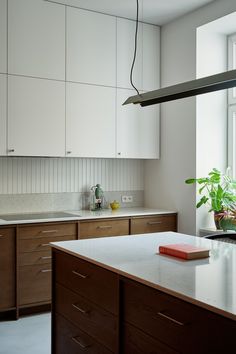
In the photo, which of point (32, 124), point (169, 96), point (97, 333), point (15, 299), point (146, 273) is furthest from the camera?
point (32, 124)

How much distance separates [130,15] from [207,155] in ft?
5.31

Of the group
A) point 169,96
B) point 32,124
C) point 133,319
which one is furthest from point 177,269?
point 32,124

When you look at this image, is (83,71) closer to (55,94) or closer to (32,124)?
(55,94)

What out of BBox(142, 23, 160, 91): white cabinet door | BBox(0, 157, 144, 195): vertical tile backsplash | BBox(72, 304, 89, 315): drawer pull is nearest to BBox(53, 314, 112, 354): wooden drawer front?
BBox(72, 304, 89, 315): drawer pull

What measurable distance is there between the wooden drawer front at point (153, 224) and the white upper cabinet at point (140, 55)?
4.50 ft

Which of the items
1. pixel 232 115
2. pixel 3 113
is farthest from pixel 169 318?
pixel 232 115

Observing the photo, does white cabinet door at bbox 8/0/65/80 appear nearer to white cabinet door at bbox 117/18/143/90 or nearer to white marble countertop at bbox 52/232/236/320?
white cabinet door at bbox 117/18/143/90

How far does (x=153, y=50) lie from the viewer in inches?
189

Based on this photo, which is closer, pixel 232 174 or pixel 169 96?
pixel 169 96

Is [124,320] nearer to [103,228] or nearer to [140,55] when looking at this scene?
[103,228]

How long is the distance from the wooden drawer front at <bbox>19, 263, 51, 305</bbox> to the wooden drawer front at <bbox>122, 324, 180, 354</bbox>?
77.8 inches

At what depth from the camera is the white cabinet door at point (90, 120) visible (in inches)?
167

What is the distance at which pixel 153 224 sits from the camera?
14.7ft

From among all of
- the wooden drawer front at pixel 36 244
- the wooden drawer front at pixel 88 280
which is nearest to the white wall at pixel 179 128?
the wooden drawer front at pixel 36 244
